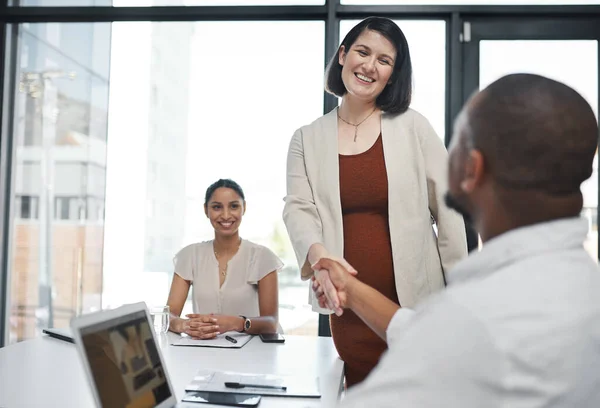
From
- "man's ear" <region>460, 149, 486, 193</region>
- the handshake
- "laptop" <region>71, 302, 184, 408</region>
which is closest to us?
"man's ear" <region>460, 149, 486, 193</region>

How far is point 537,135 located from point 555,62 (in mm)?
2852

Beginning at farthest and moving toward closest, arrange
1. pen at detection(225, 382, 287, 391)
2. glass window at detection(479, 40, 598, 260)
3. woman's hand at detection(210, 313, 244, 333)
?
glass window at detection(479, 40, 598, 260)
woman's hand at detection(210, 313, 244, 333)
pen at detection(225, 382, 287, 391)

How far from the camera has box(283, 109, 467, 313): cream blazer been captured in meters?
2.02

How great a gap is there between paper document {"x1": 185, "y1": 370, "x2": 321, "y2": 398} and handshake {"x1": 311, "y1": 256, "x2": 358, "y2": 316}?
21 cm

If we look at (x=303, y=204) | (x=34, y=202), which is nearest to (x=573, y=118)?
(x=303, y=204)

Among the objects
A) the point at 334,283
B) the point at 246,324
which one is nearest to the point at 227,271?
the point at 246,324

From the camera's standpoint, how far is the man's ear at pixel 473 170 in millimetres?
798

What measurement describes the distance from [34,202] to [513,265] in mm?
3375

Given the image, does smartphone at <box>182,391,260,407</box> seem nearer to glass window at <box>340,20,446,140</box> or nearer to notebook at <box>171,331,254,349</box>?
notebook at <box>171,331,254,349</box>

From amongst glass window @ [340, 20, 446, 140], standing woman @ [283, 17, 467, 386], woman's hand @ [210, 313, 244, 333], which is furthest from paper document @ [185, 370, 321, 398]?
glass window @ [340, 20, 446, 140]

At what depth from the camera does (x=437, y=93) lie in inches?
133

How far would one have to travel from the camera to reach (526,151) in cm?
76

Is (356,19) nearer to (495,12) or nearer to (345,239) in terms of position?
(495,12)

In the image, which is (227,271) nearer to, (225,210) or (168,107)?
(225,210)
